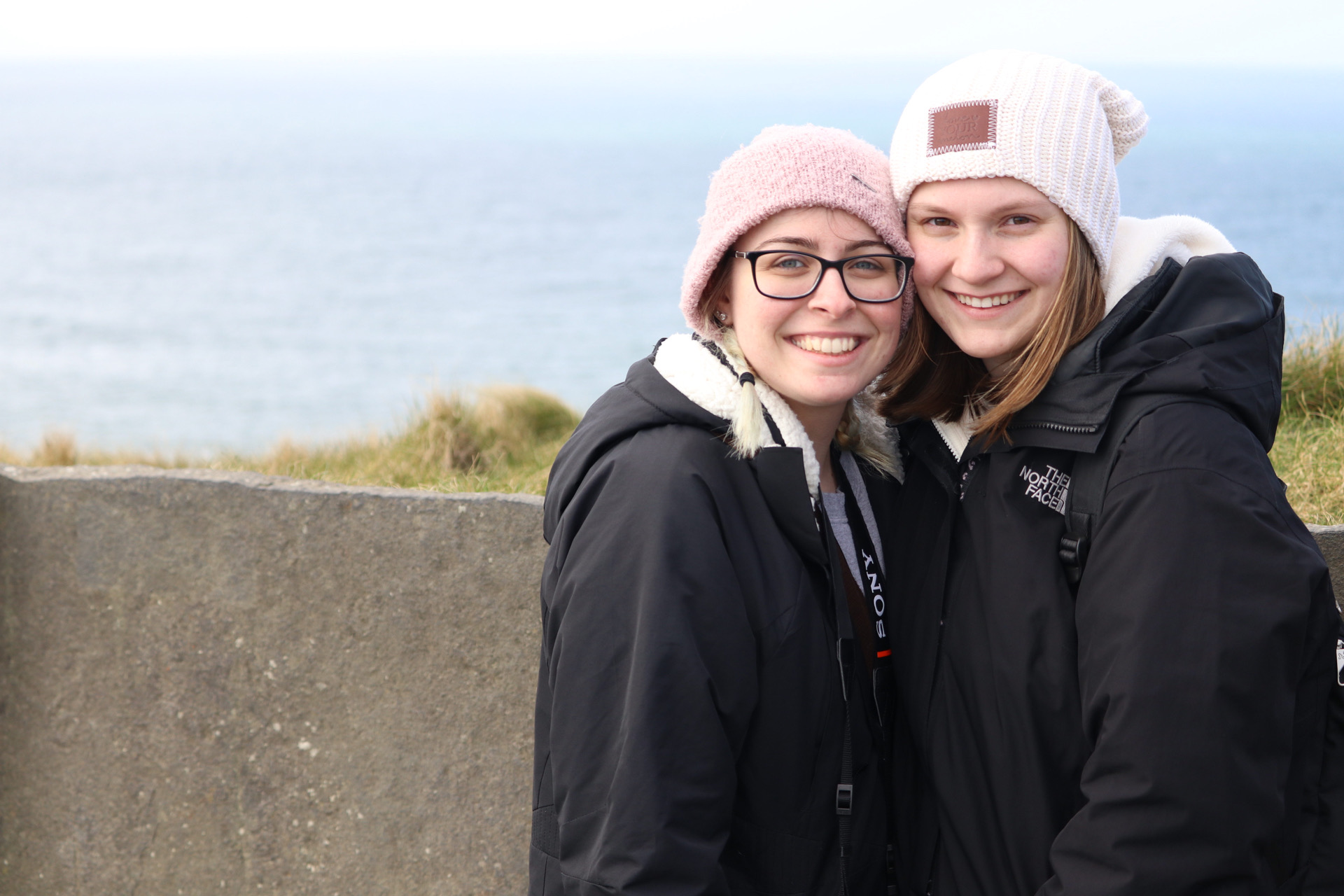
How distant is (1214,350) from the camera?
189cm

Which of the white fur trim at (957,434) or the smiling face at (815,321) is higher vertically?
the smiling face at (815,321)

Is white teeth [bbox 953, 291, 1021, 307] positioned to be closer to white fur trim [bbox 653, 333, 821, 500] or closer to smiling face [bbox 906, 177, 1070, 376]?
smiling face [bbox 906, 177, 1070, 376]

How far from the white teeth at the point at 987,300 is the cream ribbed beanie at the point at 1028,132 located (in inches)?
7.0

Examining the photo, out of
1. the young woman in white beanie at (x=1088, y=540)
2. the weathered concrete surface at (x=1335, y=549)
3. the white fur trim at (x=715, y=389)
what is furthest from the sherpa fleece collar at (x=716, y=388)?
the weathered concrete surface at (x=1335, y=549)

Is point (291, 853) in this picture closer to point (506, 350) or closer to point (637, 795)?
point (637, 795)

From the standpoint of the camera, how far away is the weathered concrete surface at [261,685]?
135 inches

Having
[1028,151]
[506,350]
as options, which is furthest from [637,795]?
[506,350]

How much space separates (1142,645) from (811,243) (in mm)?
938

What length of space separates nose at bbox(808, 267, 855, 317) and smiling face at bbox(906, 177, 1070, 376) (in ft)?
0.66

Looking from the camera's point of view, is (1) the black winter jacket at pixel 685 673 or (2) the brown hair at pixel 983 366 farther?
(2) the brown hair at pixel 983 366

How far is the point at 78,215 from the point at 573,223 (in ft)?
155

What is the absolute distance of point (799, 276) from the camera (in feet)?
7.16

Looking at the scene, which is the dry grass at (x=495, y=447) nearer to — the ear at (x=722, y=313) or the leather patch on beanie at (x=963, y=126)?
the ear at (x=722, y=313)

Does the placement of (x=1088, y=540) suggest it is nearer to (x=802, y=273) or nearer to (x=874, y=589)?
(x=874, y=589)
